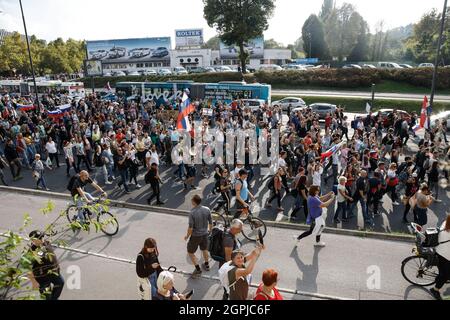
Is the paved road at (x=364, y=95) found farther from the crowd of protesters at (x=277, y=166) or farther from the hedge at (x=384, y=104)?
the crowd of protesters at (x=277, y=166)

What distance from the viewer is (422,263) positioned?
691cm

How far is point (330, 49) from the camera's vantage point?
64625 millimetres

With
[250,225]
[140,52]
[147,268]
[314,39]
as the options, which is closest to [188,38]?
[140,52]

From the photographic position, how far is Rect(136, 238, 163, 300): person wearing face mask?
5758mm

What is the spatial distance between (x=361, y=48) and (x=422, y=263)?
6553 centimetres

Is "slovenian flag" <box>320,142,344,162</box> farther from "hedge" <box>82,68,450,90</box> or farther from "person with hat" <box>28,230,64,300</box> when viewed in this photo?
"hedge" <box>82,68,450,90</box>

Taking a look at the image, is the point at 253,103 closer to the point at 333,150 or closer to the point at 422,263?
the point at 333,150

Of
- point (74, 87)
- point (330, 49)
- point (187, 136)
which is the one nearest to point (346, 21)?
point (330, 49)

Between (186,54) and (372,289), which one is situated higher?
(186,54)

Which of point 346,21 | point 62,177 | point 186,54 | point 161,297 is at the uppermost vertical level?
point 346,21

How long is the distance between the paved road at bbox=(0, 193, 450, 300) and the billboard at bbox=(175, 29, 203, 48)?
6317 cm

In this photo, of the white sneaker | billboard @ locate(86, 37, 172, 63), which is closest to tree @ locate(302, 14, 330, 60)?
billboard @ locate(86, 37, 172, 63)

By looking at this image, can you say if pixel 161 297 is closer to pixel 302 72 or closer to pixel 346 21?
pixel 302 72

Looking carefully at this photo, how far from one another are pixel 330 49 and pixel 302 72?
959 inches
